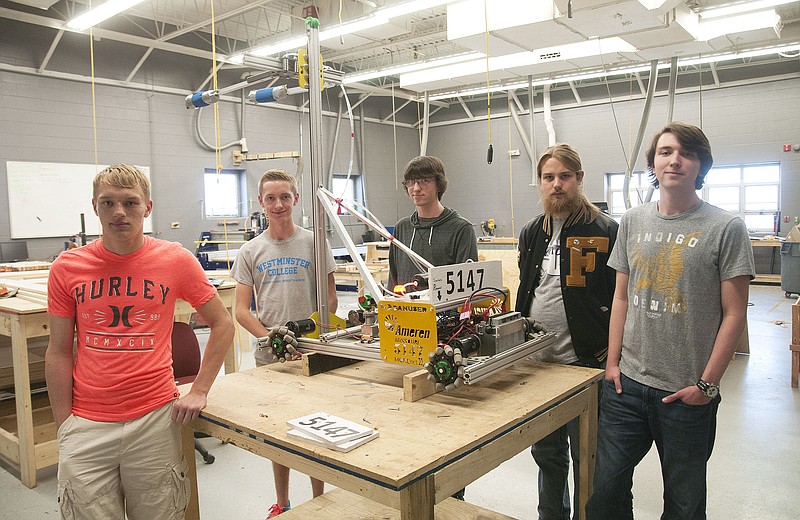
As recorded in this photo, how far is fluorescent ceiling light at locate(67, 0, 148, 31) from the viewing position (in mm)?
5341

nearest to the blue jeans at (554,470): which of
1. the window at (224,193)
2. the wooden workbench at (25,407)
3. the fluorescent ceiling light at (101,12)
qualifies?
the wooden workbench at (25,407)

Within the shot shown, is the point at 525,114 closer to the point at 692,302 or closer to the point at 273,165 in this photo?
the point at 273,165

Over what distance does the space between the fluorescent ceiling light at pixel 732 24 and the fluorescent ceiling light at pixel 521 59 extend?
26.4 inches

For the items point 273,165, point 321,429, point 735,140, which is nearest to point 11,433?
point 321,429

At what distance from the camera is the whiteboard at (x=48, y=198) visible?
7.30 meters

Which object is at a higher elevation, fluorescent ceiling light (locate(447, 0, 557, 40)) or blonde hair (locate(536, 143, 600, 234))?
fluorescent ceiling light (locate(447, 0, 557, 40))

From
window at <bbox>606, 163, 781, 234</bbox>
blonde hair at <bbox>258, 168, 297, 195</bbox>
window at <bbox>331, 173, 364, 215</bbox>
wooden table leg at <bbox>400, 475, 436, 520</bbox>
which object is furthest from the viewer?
window at <bbox>331, 173, 364, 215</bbox>

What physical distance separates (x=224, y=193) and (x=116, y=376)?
8.64 metres

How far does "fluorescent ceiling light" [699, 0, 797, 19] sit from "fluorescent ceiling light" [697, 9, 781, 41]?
0.37 feet

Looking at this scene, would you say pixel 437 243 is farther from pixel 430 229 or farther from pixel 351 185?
pixel 351 185

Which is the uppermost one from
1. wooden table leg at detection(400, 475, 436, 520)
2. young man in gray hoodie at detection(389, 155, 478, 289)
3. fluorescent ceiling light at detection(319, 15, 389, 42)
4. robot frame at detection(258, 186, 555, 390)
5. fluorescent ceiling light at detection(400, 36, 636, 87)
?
fluorescent ceiling light at detection(319, 15, 389, 42)

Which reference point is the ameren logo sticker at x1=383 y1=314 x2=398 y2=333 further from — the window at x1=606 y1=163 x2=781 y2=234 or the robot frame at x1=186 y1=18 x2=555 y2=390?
the window at x1=606 y1=163 x2=781 y2=234

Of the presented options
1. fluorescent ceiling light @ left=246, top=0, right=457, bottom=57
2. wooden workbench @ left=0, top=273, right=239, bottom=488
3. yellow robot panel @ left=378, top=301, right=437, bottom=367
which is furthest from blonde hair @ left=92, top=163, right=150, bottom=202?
fluorescent ceiling light @ left=246, top=0, right=457, bottom=57

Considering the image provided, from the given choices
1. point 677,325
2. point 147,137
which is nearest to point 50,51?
point 147,137
